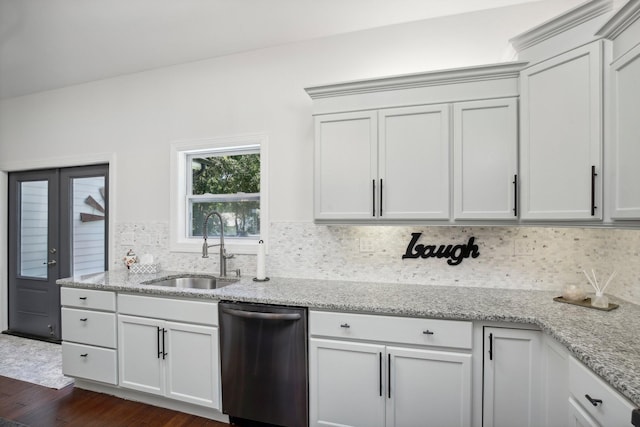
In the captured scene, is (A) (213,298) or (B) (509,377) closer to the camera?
(B) (509,377)

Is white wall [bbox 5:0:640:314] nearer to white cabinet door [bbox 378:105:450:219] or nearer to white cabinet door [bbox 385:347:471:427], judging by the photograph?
white cabinet door [bbox 378:105:450:219]

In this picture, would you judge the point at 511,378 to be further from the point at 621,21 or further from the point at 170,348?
the point at 170,348

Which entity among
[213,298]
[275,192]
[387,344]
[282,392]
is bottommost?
[282,392]

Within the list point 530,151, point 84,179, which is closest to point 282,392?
point 530,151

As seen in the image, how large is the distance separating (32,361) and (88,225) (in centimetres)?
140

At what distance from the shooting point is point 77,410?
2.36m

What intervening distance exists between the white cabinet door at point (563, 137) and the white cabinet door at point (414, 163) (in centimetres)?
45

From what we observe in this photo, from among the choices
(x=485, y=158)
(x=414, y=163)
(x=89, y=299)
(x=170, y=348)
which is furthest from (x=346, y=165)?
(x=89, y=299)

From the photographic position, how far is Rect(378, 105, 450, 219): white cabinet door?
2037mm

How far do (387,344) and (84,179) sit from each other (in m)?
3.63

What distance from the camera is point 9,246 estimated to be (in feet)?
12.7

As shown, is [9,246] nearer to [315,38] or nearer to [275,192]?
[275,192]

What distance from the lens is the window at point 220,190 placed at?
9.33 ft

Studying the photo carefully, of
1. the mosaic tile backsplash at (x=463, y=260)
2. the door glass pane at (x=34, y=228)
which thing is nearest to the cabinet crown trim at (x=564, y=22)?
the mosaic tile backsplash at (x=463, y=260)
